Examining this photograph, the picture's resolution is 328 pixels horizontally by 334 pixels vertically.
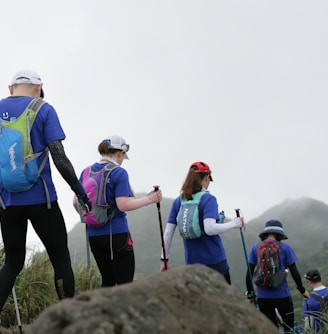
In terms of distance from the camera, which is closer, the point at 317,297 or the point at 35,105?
the point at 35,105

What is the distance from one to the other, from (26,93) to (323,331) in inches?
121

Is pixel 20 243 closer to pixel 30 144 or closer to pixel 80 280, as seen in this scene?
pixel 30 144

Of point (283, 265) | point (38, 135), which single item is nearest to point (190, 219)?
point (283, 265)

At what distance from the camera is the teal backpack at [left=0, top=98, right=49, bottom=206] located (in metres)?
4.37

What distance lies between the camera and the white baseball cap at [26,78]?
15.2 ft

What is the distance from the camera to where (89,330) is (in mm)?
2078

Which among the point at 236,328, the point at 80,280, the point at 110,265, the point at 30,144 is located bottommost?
the point at 80,280

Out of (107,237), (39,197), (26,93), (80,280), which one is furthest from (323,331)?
(80,280)

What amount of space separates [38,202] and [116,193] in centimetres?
113

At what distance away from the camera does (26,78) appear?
464cm

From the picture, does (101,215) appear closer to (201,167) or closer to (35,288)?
(201,167)

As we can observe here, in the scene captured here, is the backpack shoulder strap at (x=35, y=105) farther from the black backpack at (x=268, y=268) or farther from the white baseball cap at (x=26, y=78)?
the black backpack at (x=268, y=268)

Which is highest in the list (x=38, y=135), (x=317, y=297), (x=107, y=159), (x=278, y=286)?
(x=38, y=135)

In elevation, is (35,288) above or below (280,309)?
above
